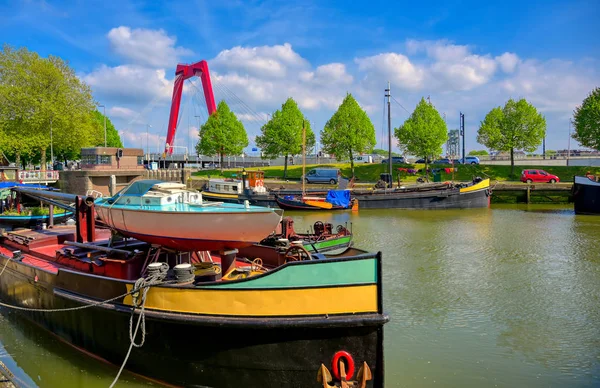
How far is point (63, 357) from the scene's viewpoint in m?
8.96

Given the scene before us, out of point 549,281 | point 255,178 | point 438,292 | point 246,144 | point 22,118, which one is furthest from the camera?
point 246,144

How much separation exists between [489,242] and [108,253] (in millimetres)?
17467

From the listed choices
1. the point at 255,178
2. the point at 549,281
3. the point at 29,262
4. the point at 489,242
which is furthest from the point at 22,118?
the point at 549,281

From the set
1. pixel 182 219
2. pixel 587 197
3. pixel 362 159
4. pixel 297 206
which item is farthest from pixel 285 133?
pixel 182 219

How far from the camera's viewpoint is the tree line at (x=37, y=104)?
38.7 meters

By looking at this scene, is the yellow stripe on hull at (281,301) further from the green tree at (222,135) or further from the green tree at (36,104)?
the green tree at (222,135)

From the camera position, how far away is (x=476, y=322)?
34.6 feet

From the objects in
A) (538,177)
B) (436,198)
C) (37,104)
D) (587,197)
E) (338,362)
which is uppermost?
(37,104)

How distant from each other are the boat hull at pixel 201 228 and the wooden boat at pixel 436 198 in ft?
90.8

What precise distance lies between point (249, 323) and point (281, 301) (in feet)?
1.87

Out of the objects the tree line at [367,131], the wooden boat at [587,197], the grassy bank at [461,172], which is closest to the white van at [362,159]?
the grassy bank at [461,172]

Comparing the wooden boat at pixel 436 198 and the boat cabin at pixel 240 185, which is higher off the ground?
the boat cabin at pixel 240 185

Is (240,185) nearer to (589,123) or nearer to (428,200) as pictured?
(428,200)

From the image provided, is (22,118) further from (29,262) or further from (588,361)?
(588,361)
